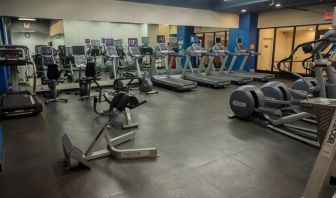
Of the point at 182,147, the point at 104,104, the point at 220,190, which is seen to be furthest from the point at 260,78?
the point at 220,190

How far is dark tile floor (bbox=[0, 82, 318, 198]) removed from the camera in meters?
2.47

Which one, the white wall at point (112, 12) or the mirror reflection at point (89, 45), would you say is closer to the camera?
the white wall at point (112, 12)

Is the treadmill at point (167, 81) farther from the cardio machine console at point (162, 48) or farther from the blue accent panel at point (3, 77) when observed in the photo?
the blue accent panel at point (3, 77)

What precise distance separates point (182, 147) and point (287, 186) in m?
1.47

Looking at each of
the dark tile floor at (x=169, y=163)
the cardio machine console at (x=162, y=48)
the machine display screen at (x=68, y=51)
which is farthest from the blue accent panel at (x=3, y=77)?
the cardio machine console at (x=162, y=48)

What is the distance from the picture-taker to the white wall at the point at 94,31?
10227 millimetres

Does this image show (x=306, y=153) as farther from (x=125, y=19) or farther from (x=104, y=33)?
(x=104, y=33)

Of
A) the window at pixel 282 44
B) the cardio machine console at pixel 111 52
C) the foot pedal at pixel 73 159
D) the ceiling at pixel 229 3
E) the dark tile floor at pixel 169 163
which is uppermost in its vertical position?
the ceiling at pixel 229 3

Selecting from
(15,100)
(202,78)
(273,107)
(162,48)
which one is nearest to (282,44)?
(202,78)

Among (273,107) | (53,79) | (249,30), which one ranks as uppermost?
(249,30)

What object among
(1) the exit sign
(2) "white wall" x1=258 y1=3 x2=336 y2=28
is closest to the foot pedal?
(1) the exit sign

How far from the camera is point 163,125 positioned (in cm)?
452

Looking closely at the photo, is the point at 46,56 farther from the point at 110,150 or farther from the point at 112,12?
the point at 110,150

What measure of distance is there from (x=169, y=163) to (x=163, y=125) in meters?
1.53
